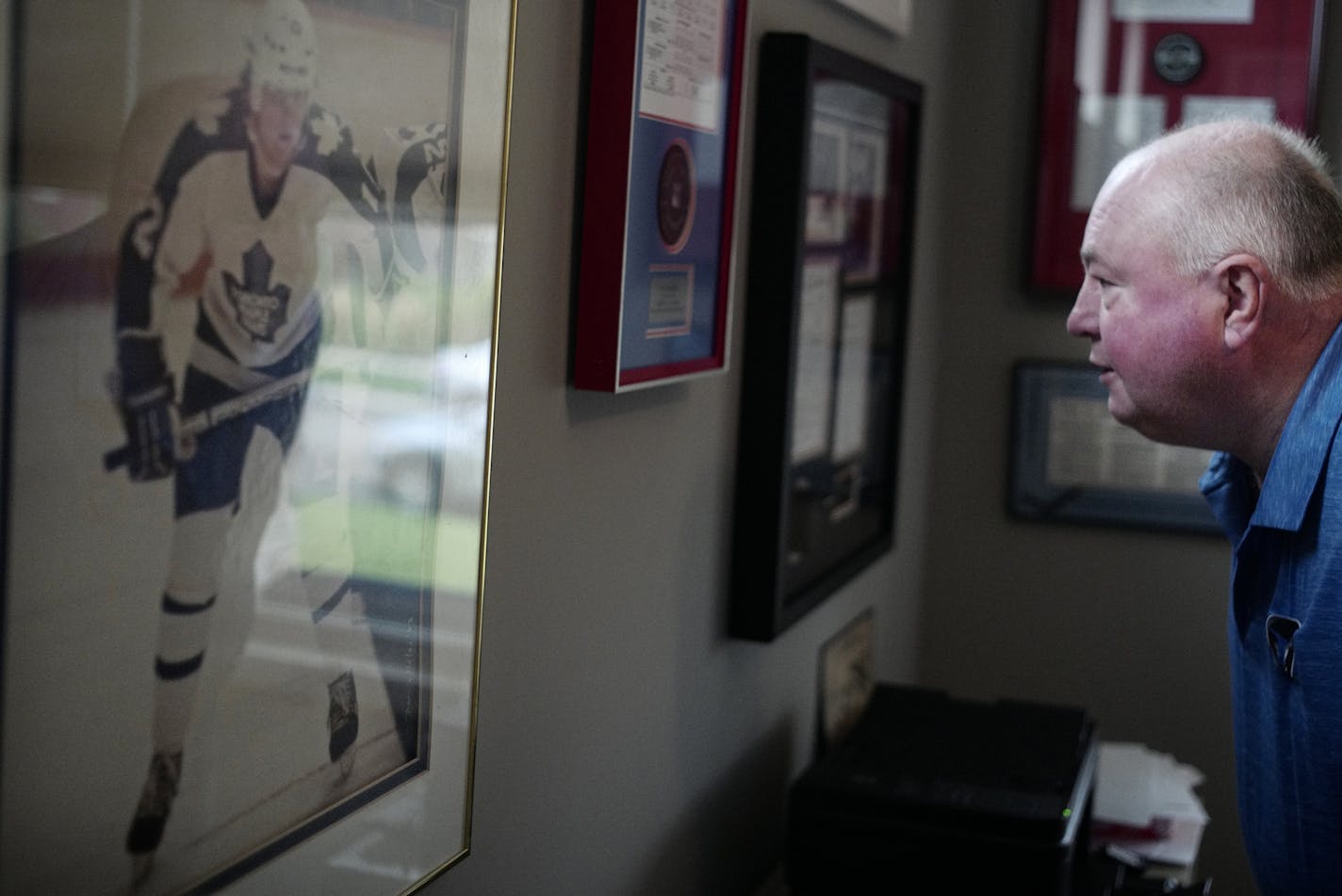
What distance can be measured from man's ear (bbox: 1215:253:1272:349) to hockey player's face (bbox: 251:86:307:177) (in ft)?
3.19

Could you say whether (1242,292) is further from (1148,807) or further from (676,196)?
(1148,807)

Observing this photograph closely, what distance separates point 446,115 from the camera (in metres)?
1.04

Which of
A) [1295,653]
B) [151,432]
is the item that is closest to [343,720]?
→ [151,432]

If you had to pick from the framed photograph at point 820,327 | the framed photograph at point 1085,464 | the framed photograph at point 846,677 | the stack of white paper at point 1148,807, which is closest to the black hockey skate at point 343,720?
the framed photograph at point 820,327

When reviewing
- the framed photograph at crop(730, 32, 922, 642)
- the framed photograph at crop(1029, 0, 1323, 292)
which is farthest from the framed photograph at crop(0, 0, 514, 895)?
the framed photograph at crop(1029, 0, 1323, 292)

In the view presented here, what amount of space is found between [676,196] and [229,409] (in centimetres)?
71

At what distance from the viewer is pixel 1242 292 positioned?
1.43 metres

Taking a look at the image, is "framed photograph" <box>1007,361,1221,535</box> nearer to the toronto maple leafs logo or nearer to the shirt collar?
the shirt collar

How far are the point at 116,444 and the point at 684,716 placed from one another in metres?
1.08

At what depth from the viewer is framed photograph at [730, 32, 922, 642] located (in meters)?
1.82

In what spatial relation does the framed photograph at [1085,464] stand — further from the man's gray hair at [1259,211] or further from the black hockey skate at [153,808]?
the black hockey skate at [153,808]

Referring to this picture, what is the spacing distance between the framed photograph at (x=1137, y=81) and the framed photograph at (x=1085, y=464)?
227 millimetres

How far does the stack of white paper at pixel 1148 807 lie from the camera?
2365 millimetres

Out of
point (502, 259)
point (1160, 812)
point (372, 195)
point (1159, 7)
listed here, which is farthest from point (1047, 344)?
point (372, 195)
